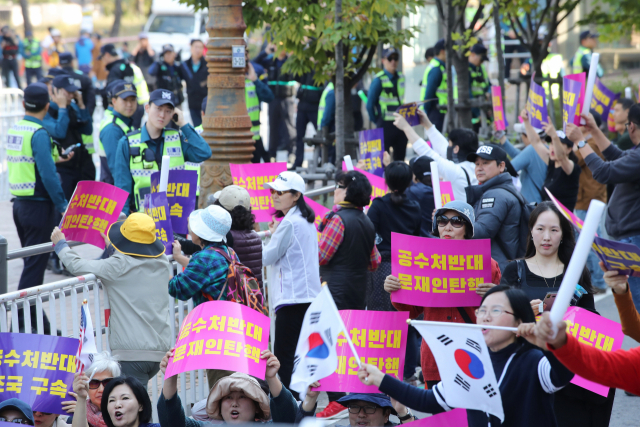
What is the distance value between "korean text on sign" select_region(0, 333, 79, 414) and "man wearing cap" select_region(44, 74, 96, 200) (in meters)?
5.04

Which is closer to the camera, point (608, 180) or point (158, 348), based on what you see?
point (158, 348)

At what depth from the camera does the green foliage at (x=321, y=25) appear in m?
8.80

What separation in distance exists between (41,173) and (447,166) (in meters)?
3.64

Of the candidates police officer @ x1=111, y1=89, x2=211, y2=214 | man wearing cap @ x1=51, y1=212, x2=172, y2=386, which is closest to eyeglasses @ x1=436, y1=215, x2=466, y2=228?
man wearing cap @ x1=51, y1=212, x2=172, y2=386

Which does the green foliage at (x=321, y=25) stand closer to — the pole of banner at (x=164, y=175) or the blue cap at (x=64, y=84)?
the blue cap at (x=64, y=84)

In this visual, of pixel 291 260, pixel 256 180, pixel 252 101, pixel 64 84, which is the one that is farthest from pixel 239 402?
pixel 252 101

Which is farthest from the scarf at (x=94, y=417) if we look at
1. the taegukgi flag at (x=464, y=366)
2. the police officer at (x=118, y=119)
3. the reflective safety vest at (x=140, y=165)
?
the police officer at (x=118, y=119)

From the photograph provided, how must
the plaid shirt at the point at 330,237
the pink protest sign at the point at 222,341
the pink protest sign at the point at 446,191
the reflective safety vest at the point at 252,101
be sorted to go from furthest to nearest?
the reflective safety vest at the point at 252,101, the pink protest sign at the point at 446,191, the plaid shirt at the point at 330,237, the pink protest sign at the point at 222,341

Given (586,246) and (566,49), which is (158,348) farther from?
(566,49)

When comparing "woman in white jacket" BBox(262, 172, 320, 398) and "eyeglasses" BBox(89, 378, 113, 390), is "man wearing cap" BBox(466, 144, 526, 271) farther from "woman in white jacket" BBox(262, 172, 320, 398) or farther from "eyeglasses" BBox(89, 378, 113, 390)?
"eyeglasses" BBox(89, 378, 113, 390)

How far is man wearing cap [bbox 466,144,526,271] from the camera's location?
5672mm

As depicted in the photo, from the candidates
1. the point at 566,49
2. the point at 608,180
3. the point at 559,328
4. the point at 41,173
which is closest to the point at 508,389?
the point at 559,328

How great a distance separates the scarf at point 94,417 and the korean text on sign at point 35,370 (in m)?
0.37

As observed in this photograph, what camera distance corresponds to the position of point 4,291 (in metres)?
5.32
